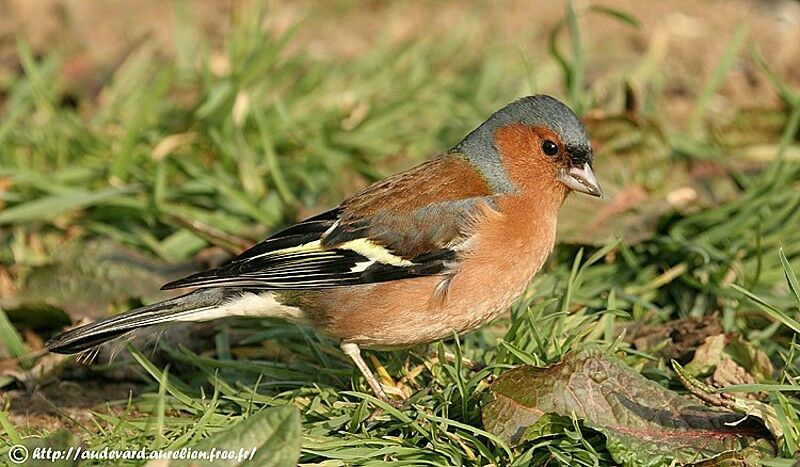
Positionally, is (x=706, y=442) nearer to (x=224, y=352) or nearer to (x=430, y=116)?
(x=224, y=352)

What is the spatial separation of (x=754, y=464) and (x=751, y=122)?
3.10 m

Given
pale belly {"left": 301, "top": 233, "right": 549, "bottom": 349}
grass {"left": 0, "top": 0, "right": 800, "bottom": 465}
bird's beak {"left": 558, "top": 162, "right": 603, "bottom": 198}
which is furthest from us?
bird's beak {"left": 558, "top": 162, "right": 603, "bottom": 198}

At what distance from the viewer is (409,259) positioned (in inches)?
150

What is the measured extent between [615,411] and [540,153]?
46.0 inches

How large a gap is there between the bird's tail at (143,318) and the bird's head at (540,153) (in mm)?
1118

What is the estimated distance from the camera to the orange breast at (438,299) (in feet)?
12.1

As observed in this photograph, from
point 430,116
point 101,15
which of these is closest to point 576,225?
point 430,116

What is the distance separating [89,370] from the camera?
418 centimetres

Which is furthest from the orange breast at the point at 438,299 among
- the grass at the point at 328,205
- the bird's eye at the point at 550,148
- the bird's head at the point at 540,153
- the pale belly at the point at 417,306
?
the bird's eye at the point at 550,148

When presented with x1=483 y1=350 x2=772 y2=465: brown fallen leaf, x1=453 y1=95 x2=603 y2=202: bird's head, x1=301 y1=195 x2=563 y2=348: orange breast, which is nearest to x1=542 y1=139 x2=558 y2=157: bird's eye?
x1=453 y1=95 x2=603 y2=202: bird's head

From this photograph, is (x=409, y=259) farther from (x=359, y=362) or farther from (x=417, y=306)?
(x=359, y=362)

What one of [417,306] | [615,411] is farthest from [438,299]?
[615,411]

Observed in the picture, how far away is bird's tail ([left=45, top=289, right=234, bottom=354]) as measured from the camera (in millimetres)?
3570

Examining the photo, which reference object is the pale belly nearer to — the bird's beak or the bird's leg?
the bird's leg
